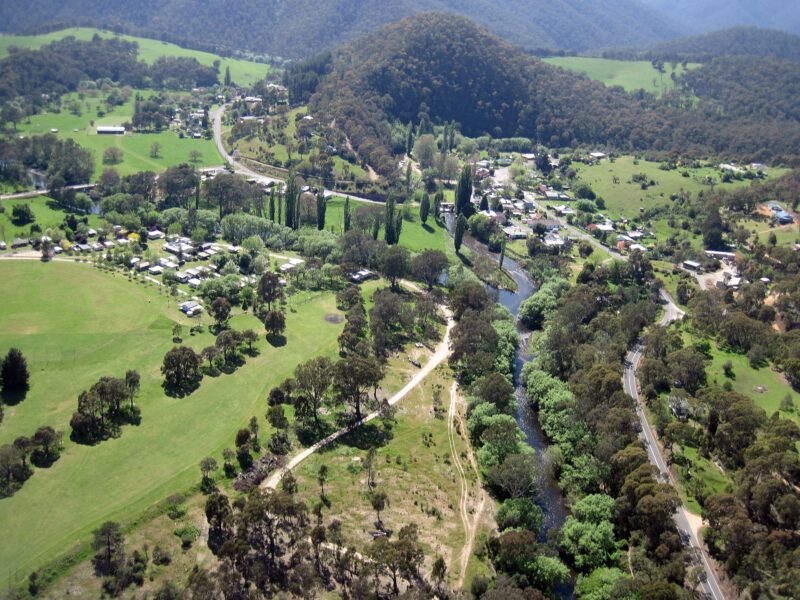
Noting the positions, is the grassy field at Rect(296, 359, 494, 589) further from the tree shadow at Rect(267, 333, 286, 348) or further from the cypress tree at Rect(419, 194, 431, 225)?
the cypress tree at Rect(419, 194, 431, 225)

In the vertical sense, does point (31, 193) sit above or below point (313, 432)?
below

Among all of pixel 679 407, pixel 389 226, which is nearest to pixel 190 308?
pixel 389 226

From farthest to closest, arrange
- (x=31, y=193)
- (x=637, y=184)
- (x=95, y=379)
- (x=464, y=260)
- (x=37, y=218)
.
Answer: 1. (x=637, y=184)
2. (x=31, y=193)
3. (x=464, y=260)
4. (x=37, y=218)
5. (x=95, y=379)

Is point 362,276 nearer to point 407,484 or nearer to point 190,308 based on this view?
point 190,308

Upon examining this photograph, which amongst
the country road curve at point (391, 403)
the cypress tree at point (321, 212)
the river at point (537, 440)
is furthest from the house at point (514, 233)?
the country road curve at point (391, 403)

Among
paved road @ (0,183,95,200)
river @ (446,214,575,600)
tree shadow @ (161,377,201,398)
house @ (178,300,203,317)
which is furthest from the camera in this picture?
paved road @ (0,183,95,200)

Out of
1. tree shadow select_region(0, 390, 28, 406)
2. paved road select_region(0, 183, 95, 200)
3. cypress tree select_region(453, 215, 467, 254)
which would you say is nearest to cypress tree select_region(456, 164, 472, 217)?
cypress tree select_region(453, 215, 467, 254)

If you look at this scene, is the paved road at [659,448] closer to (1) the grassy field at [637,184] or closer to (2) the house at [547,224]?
(2) the house at [547,224]
